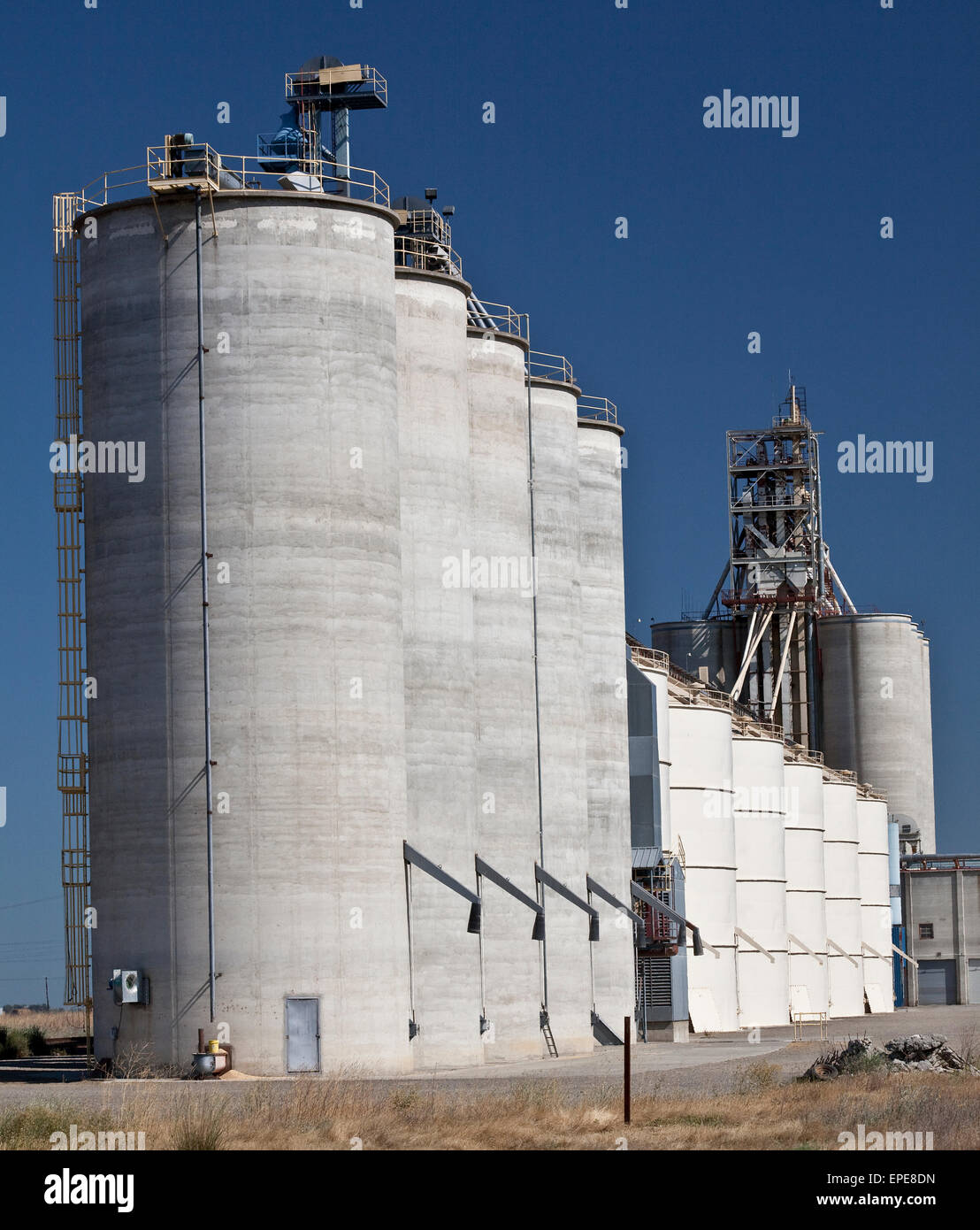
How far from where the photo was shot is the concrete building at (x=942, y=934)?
10094 cm

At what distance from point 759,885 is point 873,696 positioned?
1237 inches

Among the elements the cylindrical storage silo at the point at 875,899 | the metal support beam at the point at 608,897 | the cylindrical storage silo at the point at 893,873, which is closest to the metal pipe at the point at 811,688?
the cylindrical storage silo at the point at 875,899

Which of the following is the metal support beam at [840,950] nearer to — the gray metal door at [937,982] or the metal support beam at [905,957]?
the metal support beam at [905,957]

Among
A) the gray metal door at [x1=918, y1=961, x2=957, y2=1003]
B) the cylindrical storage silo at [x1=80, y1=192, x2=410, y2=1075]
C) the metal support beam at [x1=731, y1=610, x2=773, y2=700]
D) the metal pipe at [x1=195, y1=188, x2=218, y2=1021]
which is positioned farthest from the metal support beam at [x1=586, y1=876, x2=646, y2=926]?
the gray metal door at [x1=918, y1=961, x2=957, y2=1003]

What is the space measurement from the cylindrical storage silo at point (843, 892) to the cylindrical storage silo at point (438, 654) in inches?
1715

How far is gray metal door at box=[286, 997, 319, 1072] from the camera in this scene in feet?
127

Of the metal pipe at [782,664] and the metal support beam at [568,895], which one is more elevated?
the metal pipe at [782,664]

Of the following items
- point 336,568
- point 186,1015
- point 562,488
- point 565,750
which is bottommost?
point 186,1015

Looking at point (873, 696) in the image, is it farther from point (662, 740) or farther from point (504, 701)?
point (504, 701)

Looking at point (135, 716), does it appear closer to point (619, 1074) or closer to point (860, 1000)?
point (619, 1074)

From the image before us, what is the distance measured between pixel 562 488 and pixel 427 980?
16.2m

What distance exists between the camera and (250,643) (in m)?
39.6

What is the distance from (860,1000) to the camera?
88125 mm

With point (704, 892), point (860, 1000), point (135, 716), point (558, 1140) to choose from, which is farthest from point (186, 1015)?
point (860, 1000)
